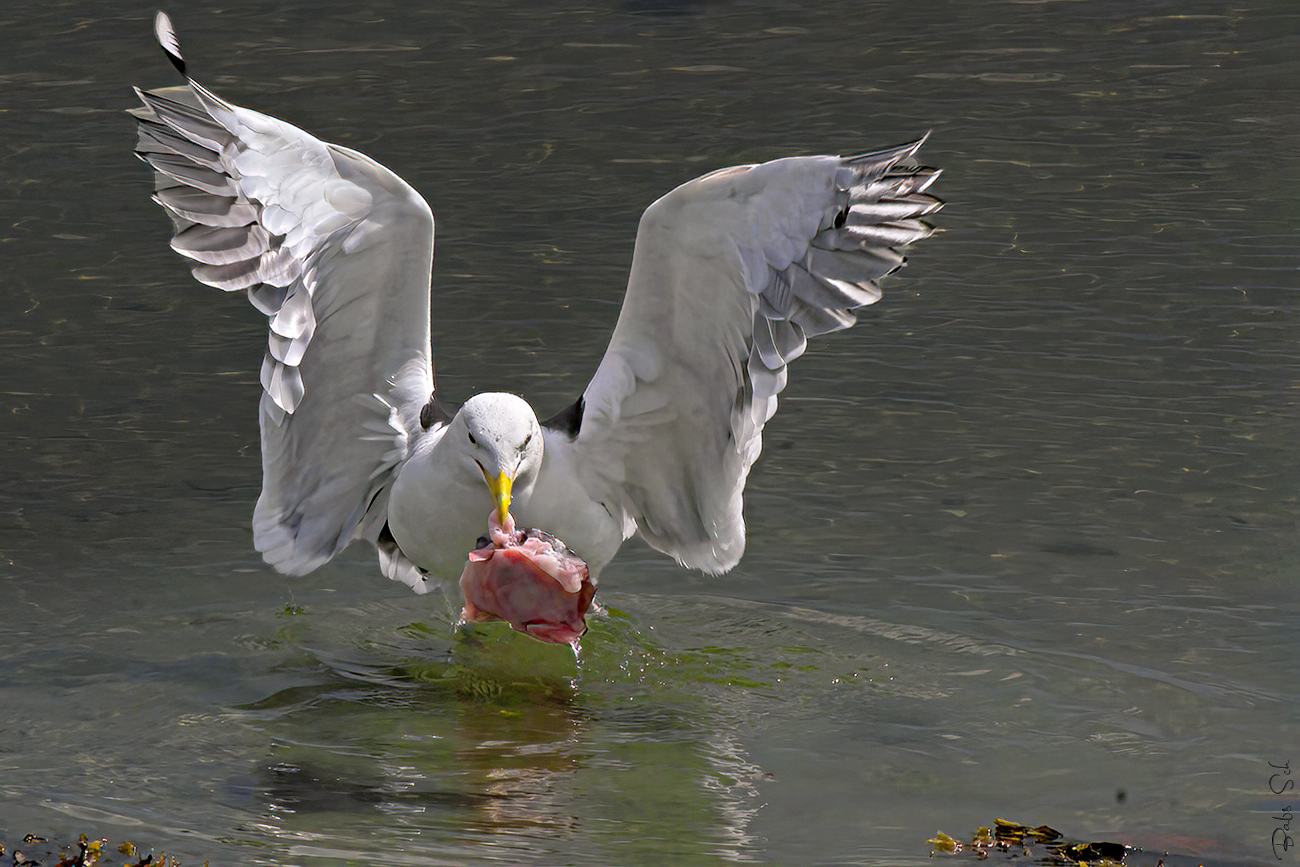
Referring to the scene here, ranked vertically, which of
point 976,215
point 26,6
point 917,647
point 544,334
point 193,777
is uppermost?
point 26,6

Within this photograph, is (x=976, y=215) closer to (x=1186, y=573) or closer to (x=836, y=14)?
(x=1186, y=573)

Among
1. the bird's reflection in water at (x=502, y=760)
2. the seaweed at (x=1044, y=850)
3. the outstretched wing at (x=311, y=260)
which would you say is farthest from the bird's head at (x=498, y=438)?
the seaweed at (x=1044, y=850)

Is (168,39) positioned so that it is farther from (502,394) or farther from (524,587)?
(524,587)

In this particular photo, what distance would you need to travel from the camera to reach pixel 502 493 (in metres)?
5.14

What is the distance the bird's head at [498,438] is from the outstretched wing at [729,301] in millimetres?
370

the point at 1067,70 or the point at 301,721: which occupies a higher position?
the point at 1067,70

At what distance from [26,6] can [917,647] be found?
12.9 m

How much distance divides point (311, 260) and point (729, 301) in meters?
1.34

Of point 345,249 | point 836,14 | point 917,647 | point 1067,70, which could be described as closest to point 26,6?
point 836,14

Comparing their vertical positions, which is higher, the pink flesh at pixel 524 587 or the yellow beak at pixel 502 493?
the yellow beak at pixel 502 493

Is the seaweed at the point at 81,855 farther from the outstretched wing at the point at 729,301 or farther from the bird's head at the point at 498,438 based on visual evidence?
the outstretched wing at the point at 729,301

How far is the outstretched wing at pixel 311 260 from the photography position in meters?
5.27

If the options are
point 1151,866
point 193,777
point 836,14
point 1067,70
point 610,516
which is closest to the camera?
point 1151,866

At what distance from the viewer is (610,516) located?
5805mm
